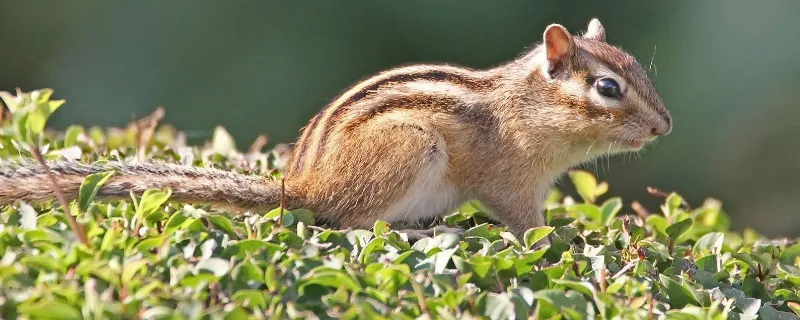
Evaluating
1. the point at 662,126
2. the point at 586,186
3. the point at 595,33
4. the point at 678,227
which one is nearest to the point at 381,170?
the point at 586,186

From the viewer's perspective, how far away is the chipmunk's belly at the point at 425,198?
→ 11.1 feet

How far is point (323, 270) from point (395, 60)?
4691 millimetres

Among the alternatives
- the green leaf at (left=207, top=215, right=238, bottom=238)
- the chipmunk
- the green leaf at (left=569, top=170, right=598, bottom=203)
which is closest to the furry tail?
the chipmunk

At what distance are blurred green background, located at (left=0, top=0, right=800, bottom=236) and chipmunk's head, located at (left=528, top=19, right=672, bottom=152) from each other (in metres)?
3.14

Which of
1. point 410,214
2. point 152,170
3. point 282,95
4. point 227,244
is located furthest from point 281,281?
point 282,95

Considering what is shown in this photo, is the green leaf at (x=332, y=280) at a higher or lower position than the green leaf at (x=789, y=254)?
higher

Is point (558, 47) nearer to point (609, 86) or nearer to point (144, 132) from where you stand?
point (609, 86)

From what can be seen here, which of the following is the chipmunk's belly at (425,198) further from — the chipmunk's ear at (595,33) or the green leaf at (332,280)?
the green leaf at (332,280)

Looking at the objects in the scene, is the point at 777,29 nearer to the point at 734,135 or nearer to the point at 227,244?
the point at 734,135

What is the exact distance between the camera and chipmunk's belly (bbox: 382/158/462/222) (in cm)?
338

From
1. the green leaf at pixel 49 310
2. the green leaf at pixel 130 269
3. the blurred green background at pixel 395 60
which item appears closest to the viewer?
the green leaf at pixel 49 310

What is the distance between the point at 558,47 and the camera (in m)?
3.69

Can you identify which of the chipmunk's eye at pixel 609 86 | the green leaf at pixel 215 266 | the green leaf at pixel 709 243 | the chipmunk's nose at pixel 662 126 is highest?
the chipmunk's eye at pixel 609 86

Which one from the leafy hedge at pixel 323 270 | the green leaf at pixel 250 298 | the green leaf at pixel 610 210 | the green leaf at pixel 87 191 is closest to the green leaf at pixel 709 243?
the leafy hedge at pixel 323 270
